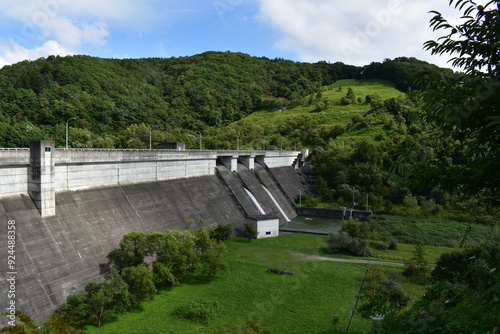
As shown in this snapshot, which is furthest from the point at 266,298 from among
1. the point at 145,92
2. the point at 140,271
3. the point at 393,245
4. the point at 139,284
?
the point at 145,92

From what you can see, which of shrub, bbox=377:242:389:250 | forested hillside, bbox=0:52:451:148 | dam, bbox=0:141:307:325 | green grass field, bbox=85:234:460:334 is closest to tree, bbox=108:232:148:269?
dam, bbox=0:141:307:325

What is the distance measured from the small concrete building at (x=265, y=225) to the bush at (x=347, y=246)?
7.45 m

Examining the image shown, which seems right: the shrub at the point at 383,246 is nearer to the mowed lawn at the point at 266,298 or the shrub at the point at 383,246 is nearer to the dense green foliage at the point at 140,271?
the mowed lawn at the point at 266,298

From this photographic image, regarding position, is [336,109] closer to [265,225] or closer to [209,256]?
[265,225]

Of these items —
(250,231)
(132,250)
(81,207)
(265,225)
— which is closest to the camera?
(132,250)

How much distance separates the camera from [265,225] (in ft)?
133

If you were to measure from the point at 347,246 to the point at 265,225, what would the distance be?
31.1 feet

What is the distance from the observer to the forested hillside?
2938 inches

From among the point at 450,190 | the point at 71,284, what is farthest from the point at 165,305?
the point at 450,190

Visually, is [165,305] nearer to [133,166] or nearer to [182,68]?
[133,166]

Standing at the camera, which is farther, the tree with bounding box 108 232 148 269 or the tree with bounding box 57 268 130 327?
the tree with bounding box 108 232 148 269

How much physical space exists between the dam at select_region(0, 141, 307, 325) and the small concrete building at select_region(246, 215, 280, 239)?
2.30m

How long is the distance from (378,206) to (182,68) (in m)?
115

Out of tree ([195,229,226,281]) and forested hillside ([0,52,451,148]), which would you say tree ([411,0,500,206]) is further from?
forested hillside ([0,52,451,148])
